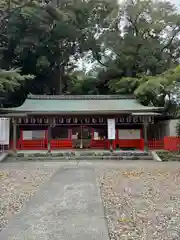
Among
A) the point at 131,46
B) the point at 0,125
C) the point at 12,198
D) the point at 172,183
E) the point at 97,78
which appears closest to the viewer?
the point at 12,198

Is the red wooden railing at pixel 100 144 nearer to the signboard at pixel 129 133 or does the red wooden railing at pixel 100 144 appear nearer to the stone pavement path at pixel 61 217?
the signboard at pixel 129 133

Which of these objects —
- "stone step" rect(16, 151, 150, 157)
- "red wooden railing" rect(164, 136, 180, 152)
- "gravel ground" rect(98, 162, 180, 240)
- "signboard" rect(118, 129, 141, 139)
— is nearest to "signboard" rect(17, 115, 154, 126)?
"signboard" rect(118, 129, 141, 139)

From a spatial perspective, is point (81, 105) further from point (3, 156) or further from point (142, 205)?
point (142, 205)

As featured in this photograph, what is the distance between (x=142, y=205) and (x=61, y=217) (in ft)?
6.46

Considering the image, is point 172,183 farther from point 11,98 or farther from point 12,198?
point 11,98

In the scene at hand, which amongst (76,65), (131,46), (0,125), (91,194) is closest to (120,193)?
(91,194)

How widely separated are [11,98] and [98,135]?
9.92 meters

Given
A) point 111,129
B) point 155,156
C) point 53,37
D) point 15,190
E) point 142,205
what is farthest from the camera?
point 53,37

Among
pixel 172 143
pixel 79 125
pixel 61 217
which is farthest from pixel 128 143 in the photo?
pixel 61 217

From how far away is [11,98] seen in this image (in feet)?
85.7

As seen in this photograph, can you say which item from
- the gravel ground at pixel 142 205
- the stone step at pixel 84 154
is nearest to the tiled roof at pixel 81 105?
the stone step at pixel 84 154

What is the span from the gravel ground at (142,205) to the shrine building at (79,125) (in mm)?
8621

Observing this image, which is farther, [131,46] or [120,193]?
[131,46]

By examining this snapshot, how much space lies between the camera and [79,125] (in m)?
20.0
